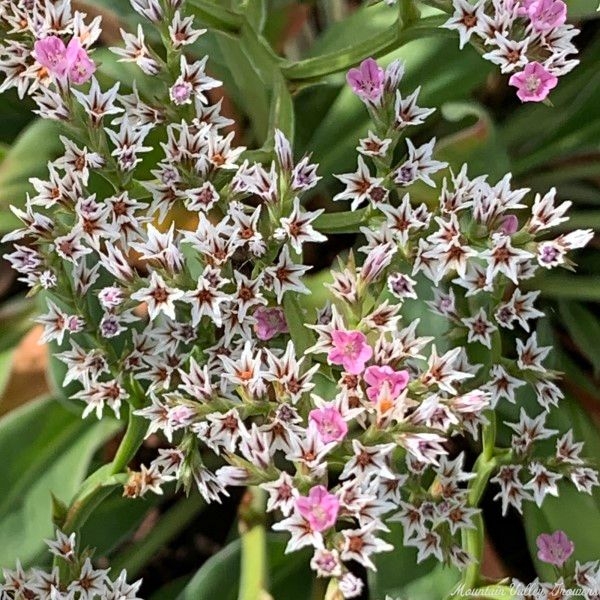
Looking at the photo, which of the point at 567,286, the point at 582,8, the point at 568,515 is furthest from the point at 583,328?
the point at 582,8

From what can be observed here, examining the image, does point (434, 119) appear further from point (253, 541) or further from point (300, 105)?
point (253, 541)

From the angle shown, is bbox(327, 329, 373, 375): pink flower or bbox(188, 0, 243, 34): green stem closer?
bbox(327, 329, 373, 375): pink flower

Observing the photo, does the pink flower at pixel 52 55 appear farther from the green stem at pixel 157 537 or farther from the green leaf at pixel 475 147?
the green stem at pixel 157 537

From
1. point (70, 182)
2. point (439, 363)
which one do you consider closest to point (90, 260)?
point (70, 182)

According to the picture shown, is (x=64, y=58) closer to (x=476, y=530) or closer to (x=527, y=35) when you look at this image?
(x=527, y=35)

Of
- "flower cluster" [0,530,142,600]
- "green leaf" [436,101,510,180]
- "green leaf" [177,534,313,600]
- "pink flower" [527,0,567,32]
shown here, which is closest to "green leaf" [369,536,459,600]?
"green leaf" [177,534,313,600]

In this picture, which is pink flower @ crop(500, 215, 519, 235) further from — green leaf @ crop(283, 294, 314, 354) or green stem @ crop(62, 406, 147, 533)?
green stem @ crop(62, 406, 147, 533)

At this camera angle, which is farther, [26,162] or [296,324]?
[26,162]

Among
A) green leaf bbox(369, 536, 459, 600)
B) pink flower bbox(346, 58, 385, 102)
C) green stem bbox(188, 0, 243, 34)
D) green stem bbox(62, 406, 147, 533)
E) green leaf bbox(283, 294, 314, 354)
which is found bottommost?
green leaf bbox(369, 536, 459, 600)
